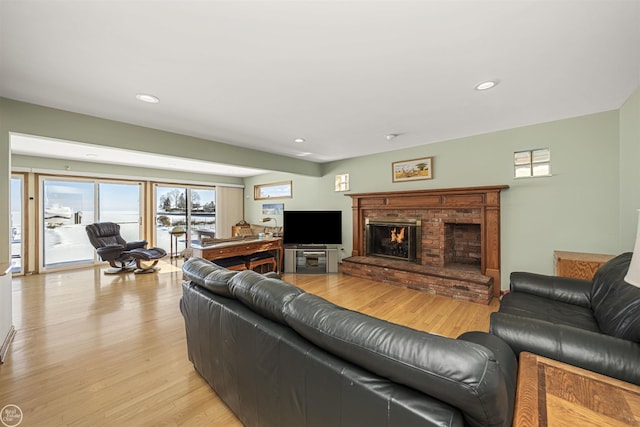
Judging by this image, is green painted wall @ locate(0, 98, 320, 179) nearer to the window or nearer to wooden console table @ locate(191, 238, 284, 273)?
wooden console table @ locate(191, 238, 284, 273)

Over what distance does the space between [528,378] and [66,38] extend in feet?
9.46

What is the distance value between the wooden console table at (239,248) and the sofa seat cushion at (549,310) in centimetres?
361

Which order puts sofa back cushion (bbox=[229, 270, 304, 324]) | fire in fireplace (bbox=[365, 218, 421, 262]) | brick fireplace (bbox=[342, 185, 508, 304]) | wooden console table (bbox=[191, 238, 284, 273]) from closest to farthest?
sofa back cushion (bbox=[229, 270, 304, 324]), brick fireplace (bbox=[342, 185, 508, 304]), wooden console table (bbox=[191, 238, 284, 273]), fire in fireplace (bbox=[365, 218, 421, 262])

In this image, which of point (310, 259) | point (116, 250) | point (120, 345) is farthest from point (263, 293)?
point (116, 250)

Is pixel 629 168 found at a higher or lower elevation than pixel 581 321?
higher

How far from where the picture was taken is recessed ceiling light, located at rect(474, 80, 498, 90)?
209 cm

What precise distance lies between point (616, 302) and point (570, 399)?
3.95 ft

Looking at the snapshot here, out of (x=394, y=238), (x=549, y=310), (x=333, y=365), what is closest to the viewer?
(x=333, y=365)

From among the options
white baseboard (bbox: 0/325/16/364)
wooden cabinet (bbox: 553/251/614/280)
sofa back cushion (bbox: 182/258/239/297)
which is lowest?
white baseboard (bbox: 0/325/16/364)

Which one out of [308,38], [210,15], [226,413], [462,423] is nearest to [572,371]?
[462,423]

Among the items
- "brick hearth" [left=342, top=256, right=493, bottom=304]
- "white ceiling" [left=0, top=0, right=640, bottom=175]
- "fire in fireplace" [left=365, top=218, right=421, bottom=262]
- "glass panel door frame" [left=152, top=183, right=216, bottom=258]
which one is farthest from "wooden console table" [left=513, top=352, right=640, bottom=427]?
"glass panel door frame" [left=152, top=183, right=216, bottom=258]

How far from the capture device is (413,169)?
4312mm

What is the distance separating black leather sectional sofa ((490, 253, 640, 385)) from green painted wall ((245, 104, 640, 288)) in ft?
4.13

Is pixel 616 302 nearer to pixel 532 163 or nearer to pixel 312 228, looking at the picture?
pixel 532 163
